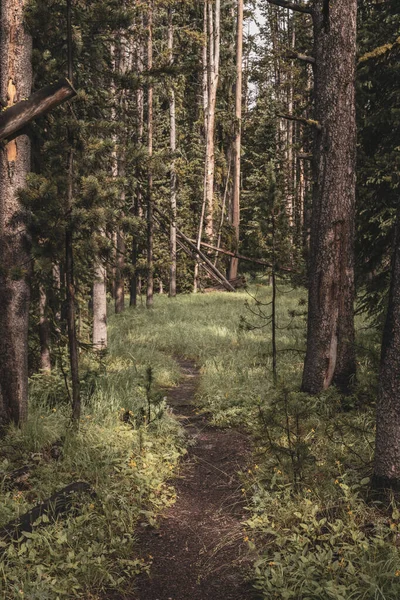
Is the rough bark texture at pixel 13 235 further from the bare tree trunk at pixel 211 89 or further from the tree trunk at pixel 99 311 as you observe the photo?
the bare tree trunk at pixel 211 89

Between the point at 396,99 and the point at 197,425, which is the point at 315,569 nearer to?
the point at 197,425

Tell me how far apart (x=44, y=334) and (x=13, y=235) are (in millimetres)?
2348

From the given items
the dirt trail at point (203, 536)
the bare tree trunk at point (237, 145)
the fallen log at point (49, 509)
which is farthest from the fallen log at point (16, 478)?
the bare tree trunk at point (237, 145)

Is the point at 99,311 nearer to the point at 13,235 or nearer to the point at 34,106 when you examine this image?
the point at 13,235

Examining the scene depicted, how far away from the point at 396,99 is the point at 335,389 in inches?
200

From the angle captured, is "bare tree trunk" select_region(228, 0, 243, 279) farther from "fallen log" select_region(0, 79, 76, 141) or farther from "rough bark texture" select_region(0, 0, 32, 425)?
"fallen log" select_region(0, 79, 76, 141)

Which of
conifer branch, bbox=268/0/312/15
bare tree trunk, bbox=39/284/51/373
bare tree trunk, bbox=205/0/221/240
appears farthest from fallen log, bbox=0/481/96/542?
bare tree trunk, bbox=205/0/221/240

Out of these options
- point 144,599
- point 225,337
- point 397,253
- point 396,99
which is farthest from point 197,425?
point 396,99

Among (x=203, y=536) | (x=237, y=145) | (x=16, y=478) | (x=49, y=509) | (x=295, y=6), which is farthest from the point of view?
(x=237, y=145)

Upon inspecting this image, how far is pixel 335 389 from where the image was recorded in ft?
21.2

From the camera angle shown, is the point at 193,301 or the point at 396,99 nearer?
the point at 396,99

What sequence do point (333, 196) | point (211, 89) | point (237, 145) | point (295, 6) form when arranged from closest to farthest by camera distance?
point (333, 196) < point (295, 6) < point (211, 89) < point (237, 145)

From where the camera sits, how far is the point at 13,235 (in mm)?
5340

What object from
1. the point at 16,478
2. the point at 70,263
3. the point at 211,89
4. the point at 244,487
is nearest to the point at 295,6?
the point at 70,263
